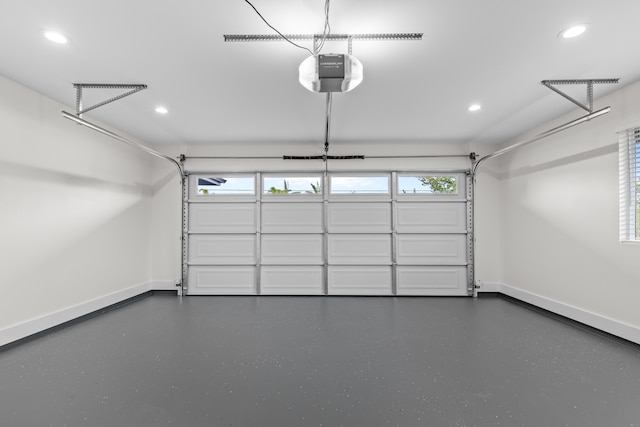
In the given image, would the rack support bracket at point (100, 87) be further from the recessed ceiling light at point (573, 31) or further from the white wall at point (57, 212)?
the recessed ceiling light at point (573, 31)

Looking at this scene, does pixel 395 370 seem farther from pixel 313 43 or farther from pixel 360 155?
pixel 360 155

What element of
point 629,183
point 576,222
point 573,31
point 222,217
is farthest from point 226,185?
point 629,183

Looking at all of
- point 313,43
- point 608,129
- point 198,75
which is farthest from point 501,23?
point 198,75

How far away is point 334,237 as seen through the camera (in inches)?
179

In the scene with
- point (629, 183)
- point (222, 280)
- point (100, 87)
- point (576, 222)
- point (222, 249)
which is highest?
point (100, 87)

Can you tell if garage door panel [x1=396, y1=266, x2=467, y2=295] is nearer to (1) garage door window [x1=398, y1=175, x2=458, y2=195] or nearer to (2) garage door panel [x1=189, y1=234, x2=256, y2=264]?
(1) garage door window [x1=398, y1=175, x2=458, y2=195]

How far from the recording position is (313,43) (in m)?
1.98

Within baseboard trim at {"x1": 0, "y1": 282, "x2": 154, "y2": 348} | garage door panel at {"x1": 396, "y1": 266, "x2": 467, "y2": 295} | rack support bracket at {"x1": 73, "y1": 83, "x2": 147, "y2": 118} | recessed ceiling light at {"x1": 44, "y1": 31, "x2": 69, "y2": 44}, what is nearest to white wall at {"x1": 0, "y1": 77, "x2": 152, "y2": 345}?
baseboard trim at {"x1": 0, "y1": 282, "x2": 154, "y2": 348}

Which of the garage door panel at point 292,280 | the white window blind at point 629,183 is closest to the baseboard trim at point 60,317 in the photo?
the garage door panel at point 292,280

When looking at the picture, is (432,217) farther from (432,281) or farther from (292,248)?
(292,248)

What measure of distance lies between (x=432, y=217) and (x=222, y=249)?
145 inches

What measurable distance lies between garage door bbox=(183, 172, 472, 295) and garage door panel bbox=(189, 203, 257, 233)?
18 millimetres

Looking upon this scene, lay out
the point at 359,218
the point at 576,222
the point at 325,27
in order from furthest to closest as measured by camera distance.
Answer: the point at 359,218
the point at 576,222
the point at 325,27

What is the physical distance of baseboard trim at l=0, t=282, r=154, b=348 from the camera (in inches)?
99.1
